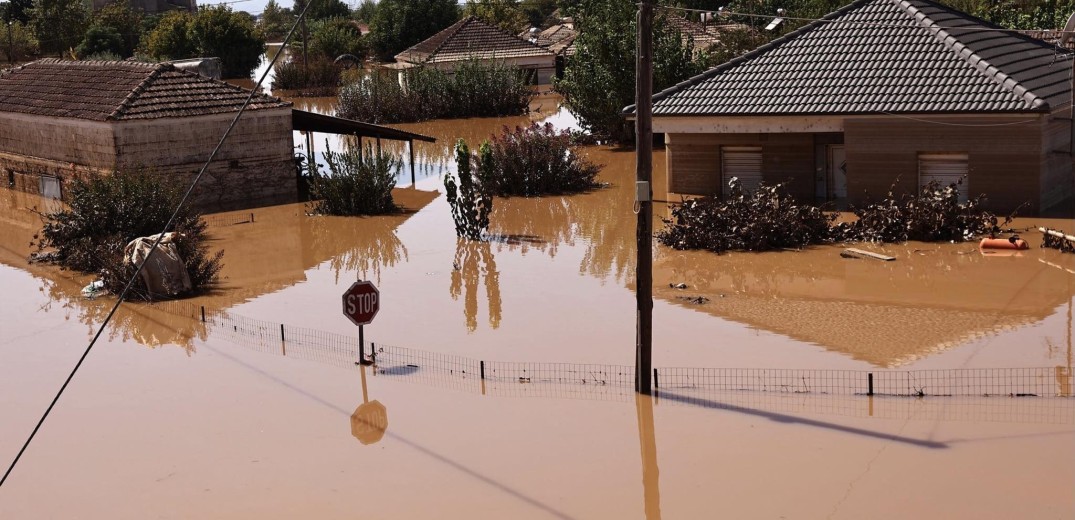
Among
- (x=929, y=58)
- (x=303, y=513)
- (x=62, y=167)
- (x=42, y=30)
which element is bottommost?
(x=303, y=513)

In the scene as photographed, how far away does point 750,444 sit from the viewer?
12.0 metres

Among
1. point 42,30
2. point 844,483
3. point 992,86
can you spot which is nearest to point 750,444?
point 844,483

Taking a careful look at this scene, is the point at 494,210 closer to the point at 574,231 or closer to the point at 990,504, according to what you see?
the point at 574,231

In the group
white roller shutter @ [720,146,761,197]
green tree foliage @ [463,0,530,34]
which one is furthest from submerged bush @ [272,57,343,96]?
white roller shutter @ [720,146,761,197]

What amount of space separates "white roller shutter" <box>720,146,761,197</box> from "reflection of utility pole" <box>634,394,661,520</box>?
→ 13.5m

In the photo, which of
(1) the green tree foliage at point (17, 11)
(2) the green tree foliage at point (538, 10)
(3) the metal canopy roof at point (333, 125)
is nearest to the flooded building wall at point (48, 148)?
(3) the metal canopy roof at point (333, 125)

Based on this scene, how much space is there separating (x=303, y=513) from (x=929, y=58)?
17.9m

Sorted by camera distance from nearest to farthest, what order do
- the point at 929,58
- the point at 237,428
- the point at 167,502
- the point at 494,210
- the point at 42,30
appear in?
the point at 167,502 < the point at 237,428 < the point at 929,58 < the point at 494,210 < the point at 42,30

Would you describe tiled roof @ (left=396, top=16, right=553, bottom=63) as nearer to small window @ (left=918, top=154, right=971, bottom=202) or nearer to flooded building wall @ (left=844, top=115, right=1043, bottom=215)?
flooded building wall @ (left=844, top=115, right=1043, bottom=215)

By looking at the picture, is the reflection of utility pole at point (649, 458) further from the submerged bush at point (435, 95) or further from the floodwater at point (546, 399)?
the submerged bush at point (435, 95)

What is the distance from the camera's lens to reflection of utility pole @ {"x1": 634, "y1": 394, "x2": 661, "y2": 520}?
10781mm

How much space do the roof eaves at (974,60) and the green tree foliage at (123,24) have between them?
204 ft

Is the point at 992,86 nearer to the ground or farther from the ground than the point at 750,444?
farther from the ground

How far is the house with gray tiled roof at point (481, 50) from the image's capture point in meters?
54.7
